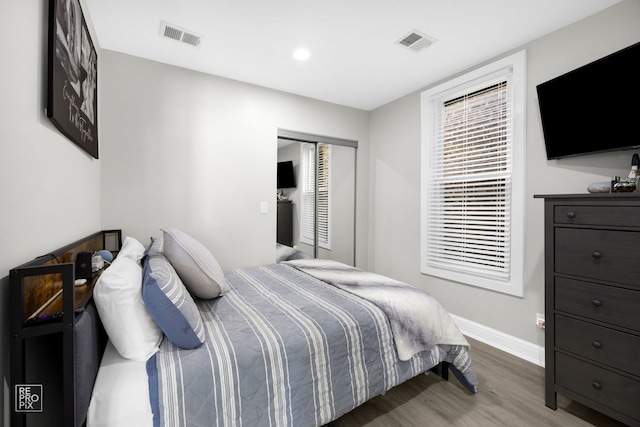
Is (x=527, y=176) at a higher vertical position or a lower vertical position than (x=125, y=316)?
higher

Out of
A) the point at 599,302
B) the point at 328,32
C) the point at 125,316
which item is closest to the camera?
the point at 125,316

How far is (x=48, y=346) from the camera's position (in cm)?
96

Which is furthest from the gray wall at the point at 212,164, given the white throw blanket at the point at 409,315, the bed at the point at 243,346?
the white throw blanket at the point at 409,315

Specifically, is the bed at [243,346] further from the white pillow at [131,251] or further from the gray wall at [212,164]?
the gray wall at [212,164]

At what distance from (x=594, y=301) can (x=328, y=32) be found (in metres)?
2.48

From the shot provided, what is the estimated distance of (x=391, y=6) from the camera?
6.34 feet

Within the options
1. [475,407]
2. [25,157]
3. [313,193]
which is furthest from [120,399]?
[313,193]

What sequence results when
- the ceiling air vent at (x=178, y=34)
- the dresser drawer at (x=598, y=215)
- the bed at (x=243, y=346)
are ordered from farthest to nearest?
1. the ceiling air vent at (x=178, y=34)
2. the dresser drawer at (x=598, y=215)
3. the bed at (x=243, y=346)

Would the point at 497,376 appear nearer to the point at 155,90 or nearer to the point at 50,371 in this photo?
the point at 50,371

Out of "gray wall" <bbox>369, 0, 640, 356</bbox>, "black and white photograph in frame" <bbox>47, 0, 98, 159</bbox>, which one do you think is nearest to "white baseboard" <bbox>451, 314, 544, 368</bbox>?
"gray wall" <bbox>369, 0, 640, 356</bbox>

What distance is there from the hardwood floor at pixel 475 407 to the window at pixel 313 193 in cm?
197

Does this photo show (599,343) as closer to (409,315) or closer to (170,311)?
(409,315)

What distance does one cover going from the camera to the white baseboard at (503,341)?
2.32 m

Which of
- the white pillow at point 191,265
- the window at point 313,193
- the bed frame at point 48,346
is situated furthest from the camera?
the window at point 313,193
